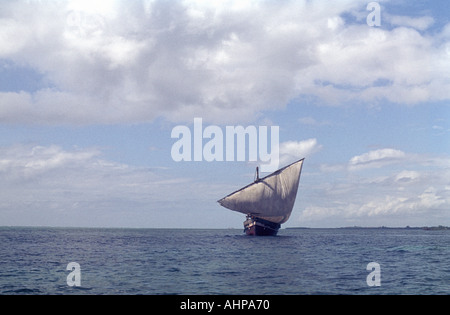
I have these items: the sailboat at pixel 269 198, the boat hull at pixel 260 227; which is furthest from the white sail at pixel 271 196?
the boat hull at pixel 260 227

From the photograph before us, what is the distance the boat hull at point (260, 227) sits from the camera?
333 feet

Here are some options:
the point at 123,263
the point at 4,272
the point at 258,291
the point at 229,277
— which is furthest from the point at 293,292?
the point at 4,272

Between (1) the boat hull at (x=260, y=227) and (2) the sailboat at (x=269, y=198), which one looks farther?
(1) the boat hull at (x=260, y=227)

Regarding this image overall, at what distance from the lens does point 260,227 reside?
101938 mm

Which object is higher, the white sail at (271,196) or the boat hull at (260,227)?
the white sail at (271,196)

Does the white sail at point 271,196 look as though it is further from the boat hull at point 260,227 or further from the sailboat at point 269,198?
the boat hull at point 260,227

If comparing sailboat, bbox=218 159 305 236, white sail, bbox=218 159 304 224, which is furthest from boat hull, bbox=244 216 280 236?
white sail, bbox=218 159 304 224

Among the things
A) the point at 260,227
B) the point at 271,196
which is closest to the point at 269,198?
the point at 271,196

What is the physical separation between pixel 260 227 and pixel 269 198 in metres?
8.84

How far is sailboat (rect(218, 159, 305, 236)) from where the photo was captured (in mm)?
96438

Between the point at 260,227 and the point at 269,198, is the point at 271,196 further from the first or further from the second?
the point at 260,227

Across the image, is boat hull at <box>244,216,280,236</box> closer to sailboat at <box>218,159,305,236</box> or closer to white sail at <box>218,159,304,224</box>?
sailboat at <box>218,159,305,236</box>

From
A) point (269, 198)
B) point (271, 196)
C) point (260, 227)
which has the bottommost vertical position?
point (260, 227)
